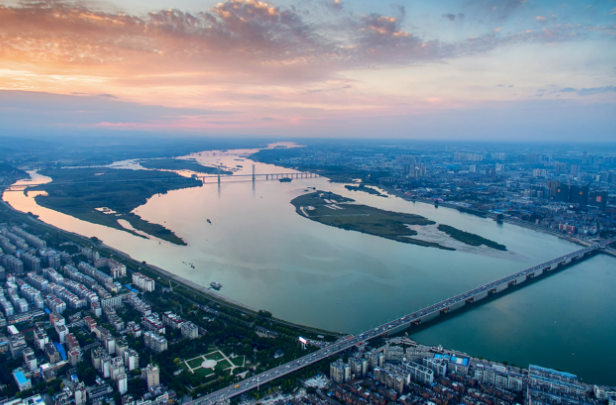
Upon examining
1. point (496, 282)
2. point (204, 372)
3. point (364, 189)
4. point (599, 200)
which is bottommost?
point (204, 372)

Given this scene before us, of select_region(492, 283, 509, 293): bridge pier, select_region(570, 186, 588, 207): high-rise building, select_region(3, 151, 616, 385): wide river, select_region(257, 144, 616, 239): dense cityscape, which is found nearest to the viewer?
select_region(3, 151, 616, 385): wide river

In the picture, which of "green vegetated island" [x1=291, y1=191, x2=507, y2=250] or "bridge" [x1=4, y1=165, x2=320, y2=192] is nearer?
"green vegetated island" [x1=291, y1=191, x2=507, y2=250]

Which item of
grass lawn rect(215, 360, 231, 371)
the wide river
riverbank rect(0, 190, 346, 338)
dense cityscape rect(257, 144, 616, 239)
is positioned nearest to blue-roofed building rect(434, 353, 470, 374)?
the wide river

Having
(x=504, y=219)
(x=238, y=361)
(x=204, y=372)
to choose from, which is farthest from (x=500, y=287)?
(x=504, y=219)

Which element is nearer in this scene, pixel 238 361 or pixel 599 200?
pixel 238 361

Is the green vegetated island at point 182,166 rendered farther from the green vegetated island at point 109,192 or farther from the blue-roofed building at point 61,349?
the blue-roofed building at point 61,349

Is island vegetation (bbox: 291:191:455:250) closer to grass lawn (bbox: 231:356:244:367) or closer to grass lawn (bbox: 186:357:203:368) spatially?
grass lawn (bbox: 231:356:244:367)

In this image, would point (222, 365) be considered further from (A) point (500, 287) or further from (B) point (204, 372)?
(A) point (500, 287)
